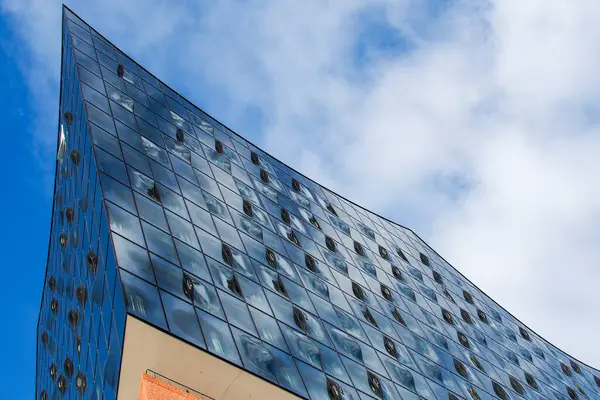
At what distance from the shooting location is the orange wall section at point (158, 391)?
17.1m

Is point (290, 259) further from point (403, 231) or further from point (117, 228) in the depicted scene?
point (403, 231)

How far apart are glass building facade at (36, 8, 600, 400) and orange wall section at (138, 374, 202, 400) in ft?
3.67

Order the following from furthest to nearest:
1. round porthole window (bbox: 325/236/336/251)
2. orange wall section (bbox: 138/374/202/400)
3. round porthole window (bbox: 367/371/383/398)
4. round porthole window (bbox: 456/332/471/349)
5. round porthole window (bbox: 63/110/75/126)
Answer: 1. round porthole window (bbox: 456/332/471/349)
2. round porthole window (bbox: 325/236/336/251)
3. round porthole window (bbox: 63/110/75/126)
4. round porthole window (bbox: 367/371/383/398)
5. orange wall section (bbox: 138/374/202/400)

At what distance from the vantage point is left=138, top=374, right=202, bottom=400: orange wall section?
674 inches

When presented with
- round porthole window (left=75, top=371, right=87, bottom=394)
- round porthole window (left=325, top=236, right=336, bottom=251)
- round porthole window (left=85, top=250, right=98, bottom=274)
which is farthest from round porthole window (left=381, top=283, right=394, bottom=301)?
round porthole window (left=85, top=250, right=98, bottom=274)

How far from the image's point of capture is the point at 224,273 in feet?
73.5

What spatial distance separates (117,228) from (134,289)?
275 centimetres

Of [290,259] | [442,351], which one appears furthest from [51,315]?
[442,351]

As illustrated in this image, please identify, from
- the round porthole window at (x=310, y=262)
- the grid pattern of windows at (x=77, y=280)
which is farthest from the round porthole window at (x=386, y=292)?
the grid pattern of windows at (x=77, y=280)

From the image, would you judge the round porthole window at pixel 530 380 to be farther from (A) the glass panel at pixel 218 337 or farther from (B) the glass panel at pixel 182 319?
(B) the glass panel at pixel 182 319

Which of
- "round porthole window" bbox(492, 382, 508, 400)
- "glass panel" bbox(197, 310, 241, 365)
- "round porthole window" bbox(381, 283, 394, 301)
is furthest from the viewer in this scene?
"round porthole window" bbox(381, 283, 394, 301)

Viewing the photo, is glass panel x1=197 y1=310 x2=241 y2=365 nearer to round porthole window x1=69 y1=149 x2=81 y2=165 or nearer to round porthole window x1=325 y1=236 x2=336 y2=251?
round porthole window x1=69 y1=149 x2=81 y2=165

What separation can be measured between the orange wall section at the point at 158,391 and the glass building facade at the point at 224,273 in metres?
1.12

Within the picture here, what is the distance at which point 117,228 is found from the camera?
67.4 ft
